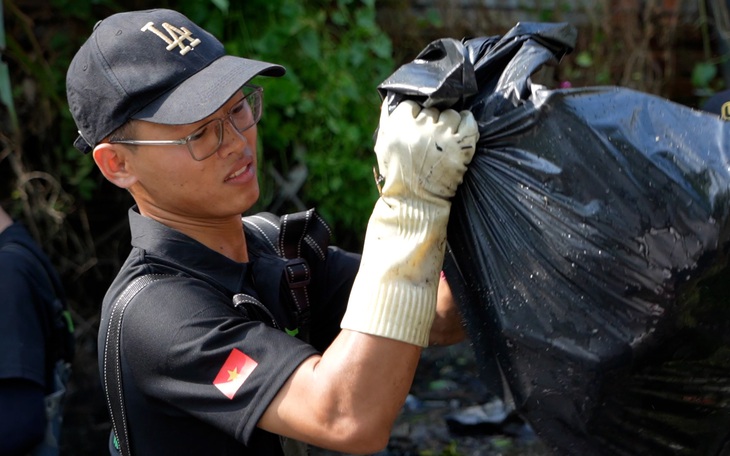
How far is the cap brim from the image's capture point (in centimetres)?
171

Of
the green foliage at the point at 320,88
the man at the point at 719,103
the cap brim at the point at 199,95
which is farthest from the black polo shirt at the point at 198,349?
the green foliage at the point at 320,88

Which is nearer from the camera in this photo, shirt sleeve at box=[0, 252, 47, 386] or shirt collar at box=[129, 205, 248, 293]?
shirt collar at box=[129, 205, 248, 293]

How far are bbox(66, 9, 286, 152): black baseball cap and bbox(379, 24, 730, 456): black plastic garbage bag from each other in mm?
396

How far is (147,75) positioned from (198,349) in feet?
1.79

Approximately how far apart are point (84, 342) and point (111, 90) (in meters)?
2.56

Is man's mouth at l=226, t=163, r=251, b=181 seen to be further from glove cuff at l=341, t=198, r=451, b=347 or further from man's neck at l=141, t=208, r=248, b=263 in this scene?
glove cuff at l=341, t=198, r=451, b=347

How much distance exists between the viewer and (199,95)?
68.3 inches

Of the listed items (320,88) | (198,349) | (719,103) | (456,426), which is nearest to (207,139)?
(198,349)

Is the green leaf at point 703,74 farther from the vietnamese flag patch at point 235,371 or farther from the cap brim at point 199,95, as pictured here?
the vietnamese flag patch at point 235,371

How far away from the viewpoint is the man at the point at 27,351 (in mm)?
2389

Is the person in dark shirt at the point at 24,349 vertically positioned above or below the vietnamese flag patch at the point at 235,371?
below

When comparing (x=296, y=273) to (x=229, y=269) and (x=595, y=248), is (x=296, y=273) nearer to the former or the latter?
(x=229, y=269)

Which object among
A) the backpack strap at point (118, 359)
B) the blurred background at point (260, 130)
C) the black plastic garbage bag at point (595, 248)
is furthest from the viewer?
the blurred background at point (260, 130)

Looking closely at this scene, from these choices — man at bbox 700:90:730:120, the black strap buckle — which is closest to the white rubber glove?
the black strap buckle
